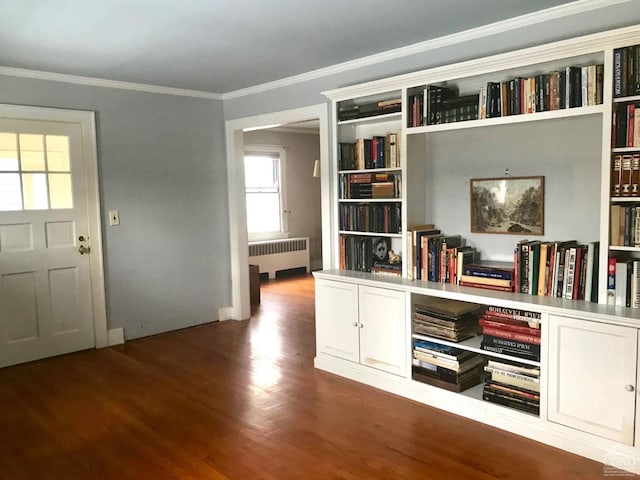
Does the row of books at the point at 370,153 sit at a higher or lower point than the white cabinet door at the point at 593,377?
higher

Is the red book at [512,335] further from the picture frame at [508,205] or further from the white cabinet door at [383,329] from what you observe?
the picture frame at [508,205]

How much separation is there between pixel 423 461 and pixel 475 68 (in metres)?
2.16

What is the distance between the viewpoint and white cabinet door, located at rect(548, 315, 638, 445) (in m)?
2.44

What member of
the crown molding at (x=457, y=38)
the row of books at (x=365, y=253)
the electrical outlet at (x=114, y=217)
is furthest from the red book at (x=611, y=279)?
the electrical outlet at (x=114, y=217)

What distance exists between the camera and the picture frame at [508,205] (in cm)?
317

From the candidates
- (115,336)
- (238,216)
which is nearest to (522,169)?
(238,216)

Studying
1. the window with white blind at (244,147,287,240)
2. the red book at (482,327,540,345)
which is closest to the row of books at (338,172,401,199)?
the red book at (482,327,540,345)

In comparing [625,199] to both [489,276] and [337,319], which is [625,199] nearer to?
[489,276]

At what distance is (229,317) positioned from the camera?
5.46 metres

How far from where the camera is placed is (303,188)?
8.52m

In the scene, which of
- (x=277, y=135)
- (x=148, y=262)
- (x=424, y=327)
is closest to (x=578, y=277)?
(x=424, y=327)

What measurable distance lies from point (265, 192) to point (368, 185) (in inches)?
176

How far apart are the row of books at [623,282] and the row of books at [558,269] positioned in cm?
10

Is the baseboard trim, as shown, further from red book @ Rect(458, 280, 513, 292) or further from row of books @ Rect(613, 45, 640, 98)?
row of books @ Rect(613, 45, 640, 98)
